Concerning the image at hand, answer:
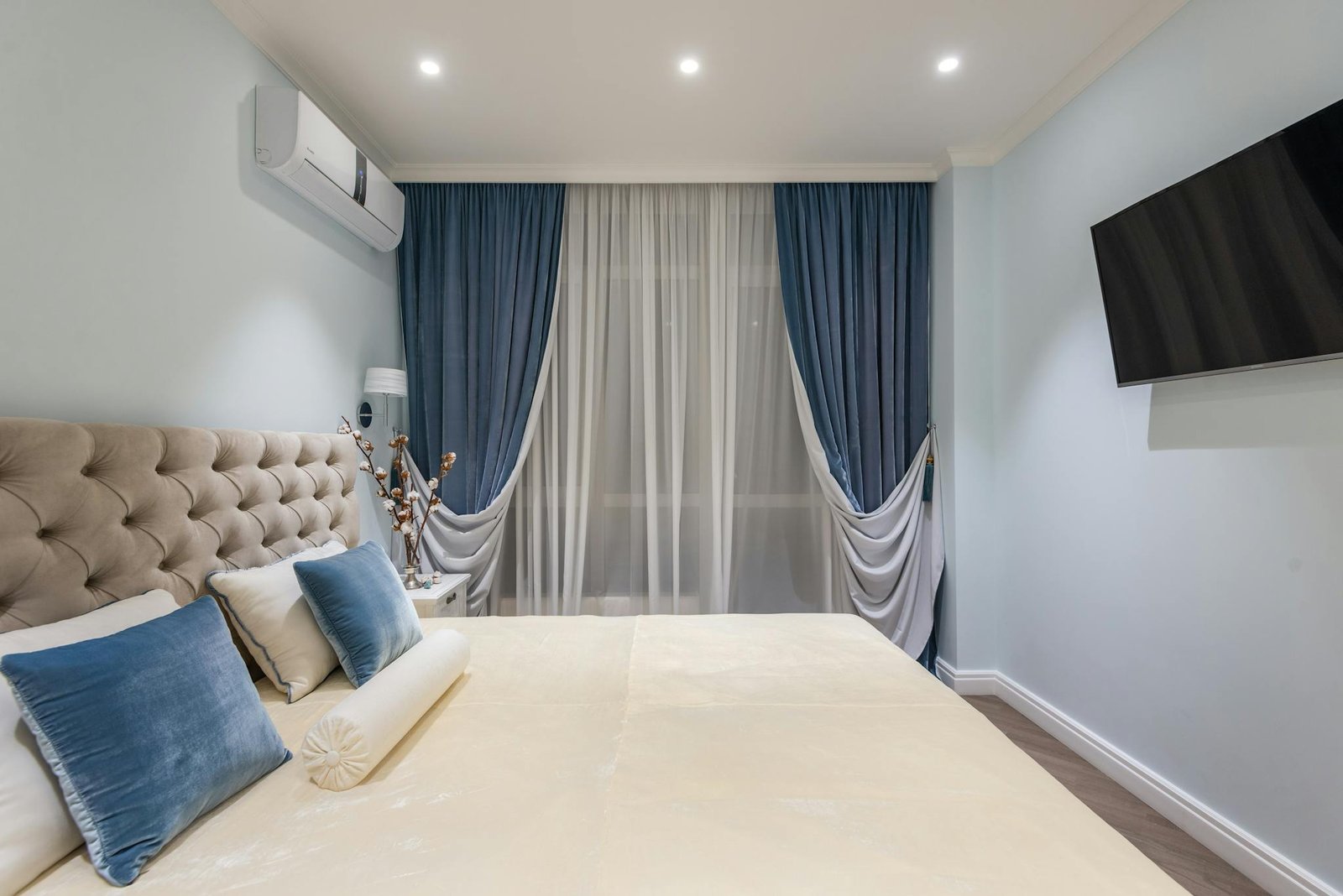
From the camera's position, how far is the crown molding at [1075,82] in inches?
84.5

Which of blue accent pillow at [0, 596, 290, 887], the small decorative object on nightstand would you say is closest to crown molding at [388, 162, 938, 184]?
the small decorative object on nightstand

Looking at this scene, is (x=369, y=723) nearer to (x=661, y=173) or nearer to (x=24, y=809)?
(x=24, y=809)

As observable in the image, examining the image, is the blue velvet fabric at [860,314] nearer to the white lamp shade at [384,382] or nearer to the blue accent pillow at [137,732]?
the white lamp shade at [384,382]

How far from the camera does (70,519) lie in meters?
1.33

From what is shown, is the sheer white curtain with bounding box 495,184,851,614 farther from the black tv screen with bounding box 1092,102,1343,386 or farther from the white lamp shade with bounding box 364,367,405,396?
the black tv screen with bounding box 1092,102,1343,386

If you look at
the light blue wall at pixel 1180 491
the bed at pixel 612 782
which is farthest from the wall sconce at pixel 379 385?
the light blue wall at pixel 1180 491

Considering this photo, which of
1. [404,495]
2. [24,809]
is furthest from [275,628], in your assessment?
[404,495]

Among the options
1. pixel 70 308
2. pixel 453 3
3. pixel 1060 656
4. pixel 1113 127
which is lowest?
pixel 1060 656

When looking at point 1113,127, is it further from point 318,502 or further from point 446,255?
point 318,502

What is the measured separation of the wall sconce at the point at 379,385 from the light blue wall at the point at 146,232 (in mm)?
337

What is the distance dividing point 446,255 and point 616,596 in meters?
2.13

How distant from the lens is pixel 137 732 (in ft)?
3.32

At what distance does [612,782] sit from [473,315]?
2.75m

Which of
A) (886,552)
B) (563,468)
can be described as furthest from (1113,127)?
(563,468)
